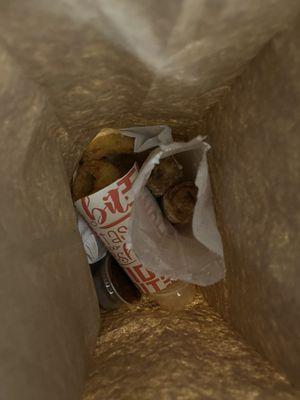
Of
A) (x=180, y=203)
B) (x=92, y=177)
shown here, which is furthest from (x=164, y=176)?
(x=92, y=177)

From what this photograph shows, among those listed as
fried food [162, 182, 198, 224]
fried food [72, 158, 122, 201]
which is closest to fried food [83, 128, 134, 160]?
fried food [72, 158, 122, 201]

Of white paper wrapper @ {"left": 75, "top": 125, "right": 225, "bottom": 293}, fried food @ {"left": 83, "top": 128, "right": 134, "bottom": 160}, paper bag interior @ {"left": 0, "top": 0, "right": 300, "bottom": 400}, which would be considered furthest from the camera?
fried food @ {"left": 83, "top": 128, "right": 134, "bottom": 160}

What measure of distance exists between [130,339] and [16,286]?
41 centimetres

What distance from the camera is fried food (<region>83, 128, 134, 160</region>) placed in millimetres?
1195

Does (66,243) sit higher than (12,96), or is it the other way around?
(12,96)

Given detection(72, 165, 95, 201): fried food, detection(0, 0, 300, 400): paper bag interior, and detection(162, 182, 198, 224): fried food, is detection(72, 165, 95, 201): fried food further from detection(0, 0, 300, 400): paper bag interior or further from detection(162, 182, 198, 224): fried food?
detection(162, 182, 198, 224): fried food

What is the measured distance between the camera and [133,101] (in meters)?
0.96

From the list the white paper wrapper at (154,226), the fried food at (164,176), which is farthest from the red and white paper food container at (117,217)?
the fried food at (164,176)

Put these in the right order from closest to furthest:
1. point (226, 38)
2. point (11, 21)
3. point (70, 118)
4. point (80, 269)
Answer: point (11, 21), point (226, 38), point (70, 118), point (80, 269)

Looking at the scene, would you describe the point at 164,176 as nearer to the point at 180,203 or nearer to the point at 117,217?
the point at 180,203

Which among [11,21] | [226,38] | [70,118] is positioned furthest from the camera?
[70,118]

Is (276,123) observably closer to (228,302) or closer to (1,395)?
(228,302)

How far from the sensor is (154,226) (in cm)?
115

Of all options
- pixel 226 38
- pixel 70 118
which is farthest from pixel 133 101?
pixel 226 38
